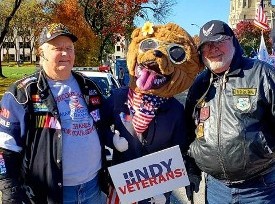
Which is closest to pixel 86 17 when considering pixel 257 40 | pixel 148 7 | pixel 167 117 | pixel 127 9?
pixel 127 9

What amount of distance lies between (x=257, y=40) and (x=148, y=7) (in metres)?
44.2

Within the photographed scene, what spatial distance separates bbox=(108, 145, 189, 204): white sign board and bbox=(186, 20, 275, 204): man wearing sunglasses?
0.17 metres

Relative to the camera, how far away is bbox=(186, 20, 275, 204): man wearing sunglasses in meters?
2.77

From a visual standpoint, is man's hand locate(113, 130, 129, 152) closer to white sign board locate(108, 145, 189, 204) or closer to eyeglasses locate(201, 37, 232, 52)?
white sign board locate(108, 145, 189, 204)

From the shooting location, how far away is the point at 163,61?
327 cm

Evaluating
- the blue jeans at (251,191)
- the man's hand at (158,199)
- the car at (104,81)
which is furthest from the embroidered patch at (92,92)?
the car at (104,81)

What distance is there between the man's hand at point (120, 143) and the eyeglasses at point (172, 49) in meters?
0.72

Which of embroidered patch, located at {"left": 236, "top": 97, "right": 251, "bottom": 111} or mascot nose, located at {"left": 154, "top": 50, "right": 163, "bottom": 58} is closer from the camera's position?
embroidered patch, located at {"left": 236, "top": 97, "right": 251, "bottom": 111}

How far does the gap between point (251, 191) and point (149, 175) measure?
725 mm

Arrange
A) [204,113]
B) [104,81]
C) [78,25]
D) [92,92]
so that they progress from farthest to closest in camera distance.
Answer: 1. [78,25]
2. [104,81]
3. [92,92]
4. [204,113]

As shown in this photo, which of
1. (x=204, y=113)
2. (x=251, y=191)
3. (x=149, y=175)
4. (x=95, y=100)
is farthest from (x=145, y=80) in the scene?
(x=251, y=191)

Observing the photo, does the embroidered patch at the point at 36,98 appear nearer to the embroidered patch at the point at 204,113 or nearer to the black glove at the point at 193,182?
the embroidered patch at the point at 204,113

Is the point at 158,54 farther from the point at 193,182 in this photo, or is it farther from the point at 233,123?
the point at 193,182

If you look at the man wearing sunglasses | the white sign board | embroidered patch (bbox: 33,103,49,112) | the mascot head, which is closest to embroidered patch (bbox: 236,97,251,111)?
the man wearing sunglasses
